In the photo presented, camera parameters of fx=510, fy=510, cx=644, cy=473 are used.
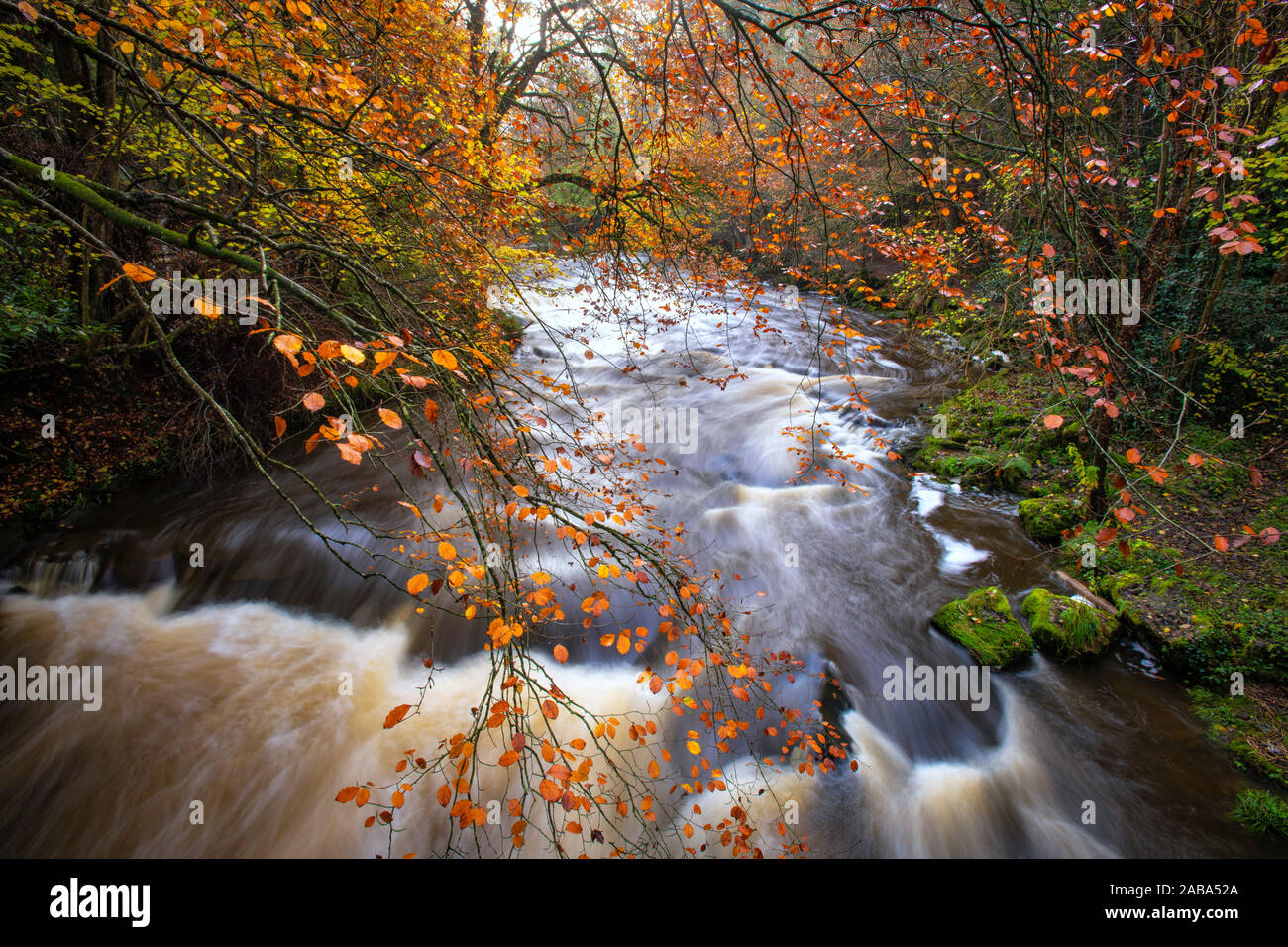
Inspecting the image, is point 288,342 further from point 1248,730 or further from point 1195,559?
point 1248,730

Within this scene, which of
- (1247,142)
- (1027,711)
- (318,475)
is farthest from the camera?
(318,475)

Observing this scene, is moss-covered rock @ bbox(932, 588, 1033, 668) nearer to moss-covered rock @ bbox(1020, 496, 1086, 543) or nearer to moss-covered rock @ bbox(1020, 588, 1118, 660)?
moss-covered rock @ bbox(1020, 588, 1118, 660)

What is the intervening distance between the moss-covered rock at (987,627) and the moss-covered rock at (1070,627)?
0.51 ft

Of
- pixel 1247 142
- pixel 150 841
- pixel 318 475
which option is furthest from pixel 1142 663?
pixel 318 475

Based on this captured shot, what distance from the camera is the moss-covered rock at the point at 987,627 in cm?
478

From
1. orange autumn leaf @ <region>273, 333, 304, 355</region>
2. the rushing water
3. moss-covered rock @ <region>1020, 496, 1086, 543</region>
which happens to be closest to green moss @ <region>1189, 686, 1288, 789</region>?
the rushing water

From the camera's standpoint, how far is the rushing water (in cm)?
379

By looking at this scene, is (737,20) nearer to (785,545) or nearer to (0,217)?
(785,545)

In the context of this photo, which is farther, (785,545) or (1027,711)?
(785,545)

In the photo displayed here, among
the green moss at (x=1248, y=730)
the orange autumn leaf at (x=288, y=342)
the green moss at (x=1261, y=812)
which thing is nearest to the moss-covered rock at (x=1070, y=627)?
the green moss at (x=1248, y=730)

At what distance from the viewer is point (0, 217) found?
532 cm
